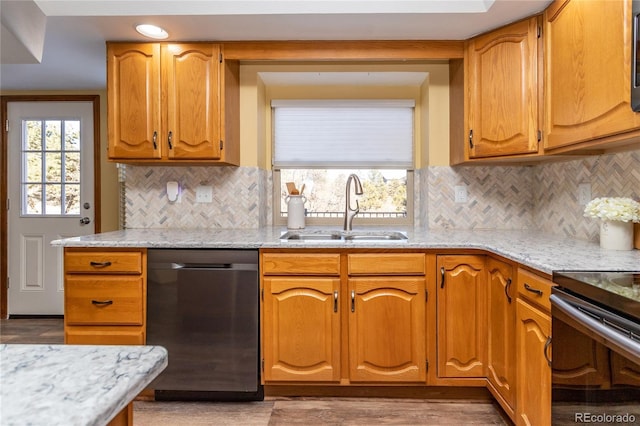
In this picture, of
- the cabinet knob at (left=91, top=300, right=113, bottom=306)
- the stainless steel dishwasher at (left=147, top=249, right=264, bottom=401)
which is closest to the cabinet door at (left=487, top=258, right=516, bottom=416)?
the stainless steel dishwasher at (left=147, top=249, right=264, bottom=401)

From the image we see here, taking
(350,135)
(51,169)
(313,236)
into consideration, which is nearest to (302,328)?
(313,236)

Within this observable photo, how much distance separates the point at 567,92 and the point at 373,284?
4.27ft

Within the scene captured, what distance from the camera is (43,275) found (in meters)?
3.63

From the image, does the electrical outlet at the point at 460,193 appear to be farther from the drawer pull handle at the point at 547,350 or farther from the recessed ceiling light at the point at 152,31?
the recessed ceiling light at the point at 152,31

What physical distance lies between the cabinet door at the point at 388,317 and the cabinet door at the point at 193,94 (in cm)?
127

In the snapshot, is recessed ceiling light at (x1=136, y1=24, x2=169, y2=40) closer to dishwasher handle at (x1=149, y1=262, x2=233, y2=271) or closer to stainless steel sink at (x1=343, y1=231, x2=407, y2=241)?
dishwasher handle at (x1=149, y1=262, x2=233, y2=271)

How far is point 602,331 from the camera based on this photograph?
110cm

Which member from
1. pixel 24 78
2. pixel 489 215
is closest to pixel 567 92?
pixel 489 215

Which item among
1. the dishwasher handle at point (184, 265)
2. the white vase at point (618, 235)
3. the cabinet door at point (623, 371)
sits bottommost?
the cabinet door at point (623, 371)

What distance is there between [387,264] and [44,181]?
10.6 ft

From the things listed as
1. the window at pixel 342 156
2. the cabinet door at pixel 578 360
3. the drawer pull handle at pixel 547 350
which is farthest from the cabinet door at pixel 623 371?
the window at pixel 342 156

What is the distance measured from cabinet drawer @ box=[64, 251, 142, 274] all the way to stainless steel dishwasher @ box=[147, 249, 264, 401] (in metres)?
0.08

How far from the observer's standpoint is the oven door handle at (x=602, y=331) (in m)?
0.99

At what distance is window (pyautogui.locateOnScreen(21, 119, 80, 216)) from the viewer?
11.8 ft
